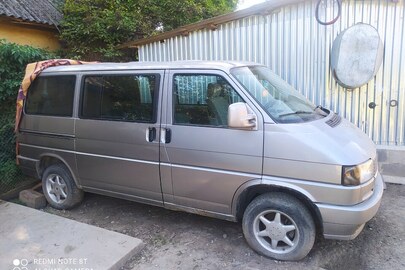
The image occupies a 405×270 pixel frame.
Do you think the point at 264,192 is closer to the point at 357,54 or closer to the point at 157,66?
the point at 157,66

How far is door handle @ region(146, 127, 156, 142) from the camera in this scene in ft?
12.7

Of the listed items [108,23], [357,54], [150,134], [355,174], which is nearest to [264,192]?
[355,174]

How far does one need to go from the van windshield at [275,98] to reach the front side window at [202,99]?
0.65 feet

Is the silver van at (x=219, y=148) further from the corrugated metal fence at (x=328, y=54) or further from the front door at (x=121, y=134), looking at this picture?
the corrugated metal fence at (x=328, y=54)

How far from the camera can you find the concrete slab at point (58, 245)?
135 inches

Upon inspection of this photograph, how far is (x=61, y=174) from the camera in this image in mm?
4785

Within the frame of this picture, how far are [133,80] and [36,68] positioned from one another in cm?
177

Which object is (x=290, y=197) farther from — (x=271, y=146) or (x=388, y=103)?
(x=388, y=103)

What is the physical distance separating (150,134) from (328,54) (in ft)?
11.3

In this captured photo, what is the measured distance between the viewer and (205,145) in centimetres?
360

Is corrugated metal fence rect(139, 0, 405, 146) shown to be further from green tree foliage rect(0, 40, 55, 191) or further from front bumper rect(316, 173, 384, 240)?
green tree foliage rect(0, 40, 55, 191)

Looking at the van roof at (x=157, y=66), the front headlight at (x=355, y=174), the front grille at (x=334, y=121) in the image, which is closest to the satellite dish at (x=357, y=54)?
the front grille at (x=334, y=121)

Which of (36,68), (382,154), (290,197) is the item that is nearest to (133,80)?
(36,68)

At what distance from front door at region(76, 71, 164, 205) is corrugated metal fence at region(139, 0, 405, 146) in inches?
111
